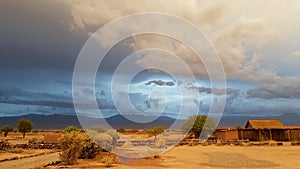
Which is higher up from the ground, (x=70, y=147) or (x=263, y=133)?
(x=263, y=133)

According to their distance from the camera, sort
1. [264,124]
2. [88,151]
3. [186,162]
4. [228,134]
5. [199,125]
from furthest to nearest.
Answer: [199,125] < [264,124] < [228,134] < [88,151] < [186,162]

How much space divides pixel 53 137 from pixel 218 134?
28723 millimetres

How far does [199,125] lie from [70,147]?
37.3m

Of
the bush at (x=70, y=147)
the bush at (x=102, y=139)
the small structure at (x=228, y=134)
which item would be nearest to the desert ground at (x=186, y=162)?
the bush at (x=70, y=147)

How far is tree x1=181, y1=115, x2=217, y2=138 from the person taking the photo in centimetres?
5441

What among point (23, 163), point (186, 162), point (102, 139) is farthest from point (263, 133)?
point (23, 163)

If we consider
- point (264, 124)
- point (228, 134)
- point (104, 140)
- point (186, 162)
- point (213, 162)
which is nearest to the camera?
point (186, 162)

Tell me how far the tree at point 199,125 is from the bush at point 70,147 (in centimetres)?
3613

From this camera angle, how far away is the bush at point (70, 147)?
64.8 feet

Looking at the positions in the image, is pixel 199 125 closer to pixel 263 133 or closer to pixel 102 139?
pixel 263 133

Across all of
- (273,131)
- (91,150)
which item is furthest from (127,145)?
(273,131)

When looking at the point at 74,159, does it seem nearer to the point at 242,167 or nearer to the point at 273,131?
the point at 242,167

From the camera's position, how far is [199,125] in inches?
2132

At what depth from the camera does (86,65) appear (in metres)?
38.8
